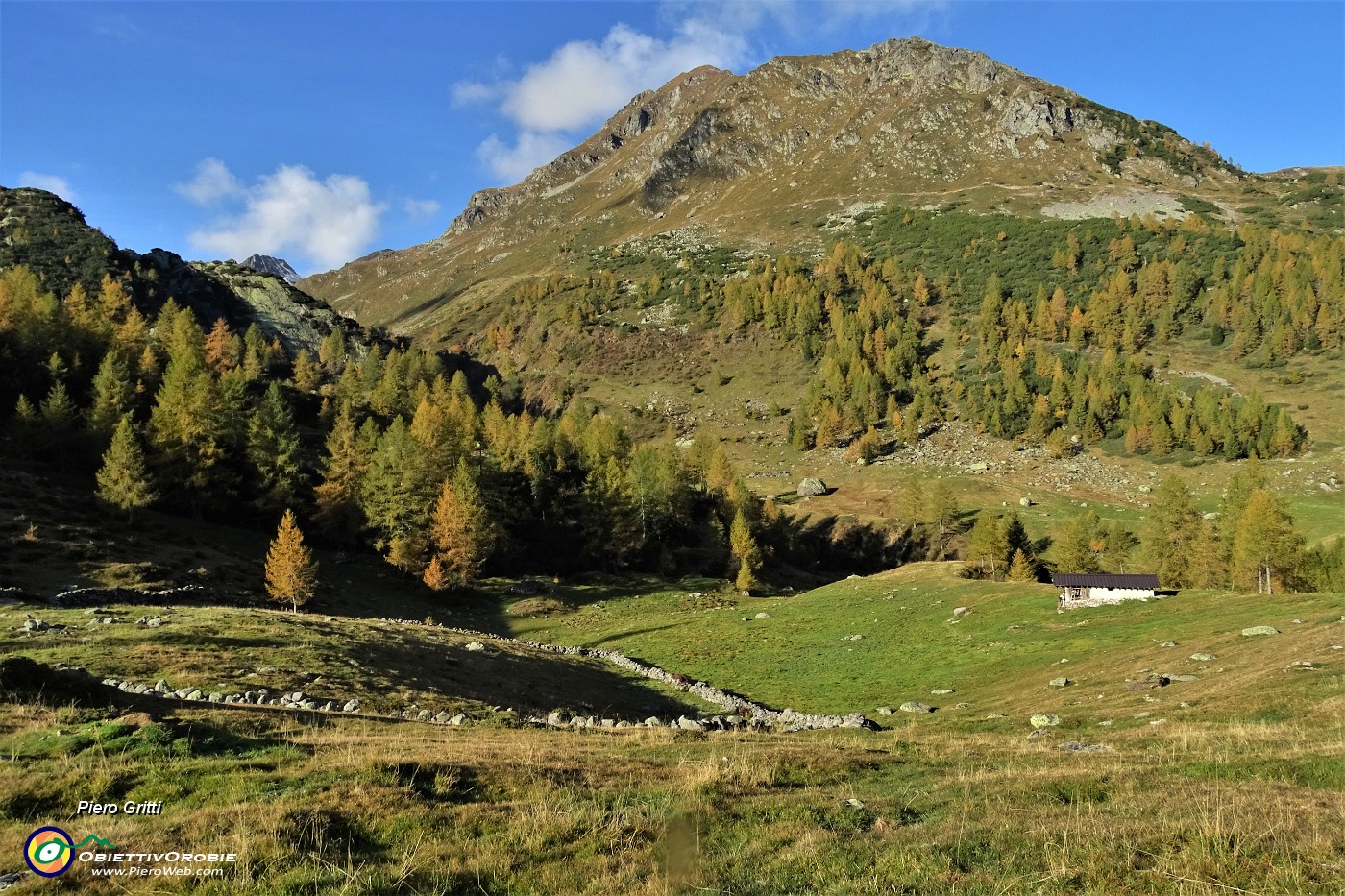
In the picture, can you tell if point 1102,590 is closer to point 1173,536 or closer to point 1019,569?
point 1019,569

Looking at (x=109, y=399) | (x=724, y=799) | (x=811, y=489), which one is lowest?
(x=724, y=799)

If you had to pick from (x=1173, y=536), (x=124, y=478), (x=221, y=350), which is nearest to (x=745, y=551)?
(x=1173, y=536)

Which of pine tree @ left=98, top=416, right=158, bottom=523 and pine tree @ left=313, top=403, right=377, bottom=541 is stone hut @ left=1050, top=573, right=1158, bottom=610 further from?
pine tree @ left=98, top=416, right=158, bottom=523

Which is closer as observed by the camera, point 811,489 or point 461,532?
point 461,532

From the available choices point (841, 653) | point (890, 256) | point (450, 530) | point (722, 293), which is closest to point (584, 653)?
point (841, 653)

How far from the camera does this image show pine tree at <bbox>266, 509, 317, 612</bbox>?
47.1 meters

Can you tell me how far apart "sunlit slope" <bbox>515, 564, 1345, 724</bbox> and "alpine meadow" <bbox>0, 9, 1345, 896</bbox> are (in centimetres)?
37

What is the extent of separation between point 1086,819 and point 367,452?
74.5 metres

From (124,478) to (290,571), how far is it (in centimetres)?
2096

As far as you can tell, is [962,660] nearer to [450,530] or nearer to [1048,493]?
[450,530]

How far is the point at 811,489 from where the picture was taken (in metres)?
111

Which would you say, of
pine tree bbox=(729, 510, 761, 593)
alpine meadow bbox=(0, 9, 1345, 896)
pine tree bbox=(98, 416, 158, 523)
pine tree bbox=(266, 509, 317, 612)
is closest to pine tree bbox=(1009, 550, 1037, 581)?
alpine meadow bbox=(0, 9, 1345, 896)

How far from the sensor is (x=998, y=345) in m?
143

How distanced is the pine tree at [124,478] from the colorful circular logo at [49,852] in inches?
2374
